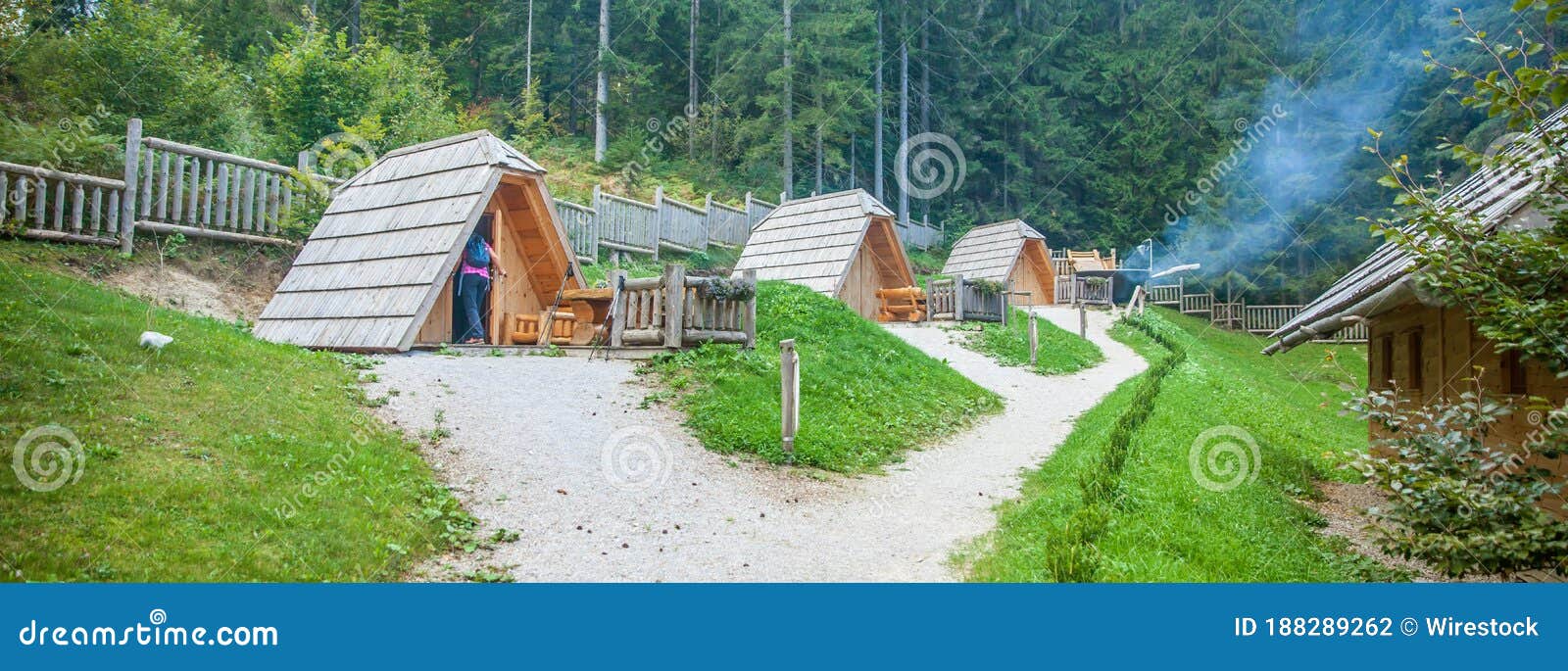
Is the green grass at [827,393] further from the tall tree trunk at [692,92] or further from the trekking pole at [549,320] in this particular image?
the tall tree trunk at [692,92]

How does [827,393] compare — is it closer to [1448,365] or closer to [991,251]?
[1448,365]

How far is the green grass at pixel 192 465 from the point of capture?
184 inches

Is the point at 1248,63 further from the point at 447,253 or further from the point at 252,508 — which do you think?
the point at 252,508

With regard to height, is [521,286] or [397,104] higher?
[397,104]

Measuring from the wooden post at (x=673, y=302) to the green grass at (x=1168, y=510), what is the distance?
4933 millimetres

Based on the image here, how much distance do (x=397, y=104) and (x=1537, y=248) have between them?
2332 centimetres

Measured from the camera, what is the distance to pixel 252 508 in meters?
5.32

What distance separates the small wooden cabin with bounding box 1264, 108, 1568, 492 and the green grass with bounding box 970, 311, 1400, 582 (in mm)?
656

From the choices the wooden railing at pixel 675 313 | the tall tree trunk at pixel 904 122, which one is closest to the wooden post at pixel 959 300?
the wooden railing at pixel 675 313

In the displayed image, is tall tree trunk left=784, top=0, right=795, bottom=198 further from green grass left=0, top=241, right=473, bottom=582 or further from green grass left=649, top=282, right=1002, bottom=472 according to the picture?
green grass left=0, top=241, right=473, bottom=582

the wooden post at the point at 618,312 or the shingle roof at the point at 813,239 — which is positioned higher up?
the shingle roof at the point at 813,239

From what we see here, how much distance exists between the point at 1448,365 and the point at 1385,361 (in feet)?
9.94

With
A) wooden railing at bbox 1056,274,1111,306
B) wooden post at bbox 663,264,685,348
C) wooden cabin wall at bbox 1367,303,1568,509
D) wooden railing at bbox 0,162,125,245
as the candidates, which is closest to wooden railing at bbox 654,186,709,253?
wooden post at bbox 663,264,685,348

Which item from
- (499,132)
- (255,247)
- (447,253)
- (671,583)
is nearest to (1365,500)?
(671,583)
